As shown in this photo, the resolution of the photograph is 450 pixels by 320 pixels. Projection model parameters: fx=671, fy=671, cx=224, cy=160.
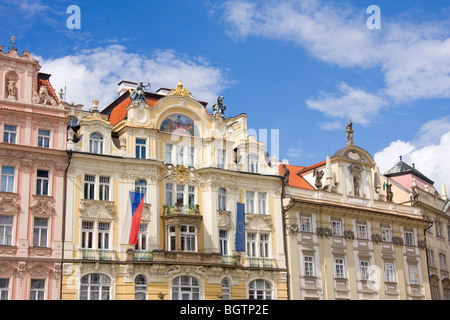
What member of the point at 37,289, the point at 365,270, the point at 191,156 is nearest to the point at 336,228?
the point at 365,270

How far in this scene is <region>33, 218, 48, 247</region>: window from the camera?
43188 mm

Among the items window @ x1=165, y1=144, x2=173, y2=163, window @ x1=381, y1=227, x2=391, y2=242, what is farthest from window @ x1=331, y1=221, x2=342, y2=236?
window @ x1=165, y1=144, x2=173, y2=163

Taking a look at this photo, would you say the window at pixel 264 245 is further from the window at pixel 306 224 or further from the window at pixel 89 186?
the window at pixel 89 186

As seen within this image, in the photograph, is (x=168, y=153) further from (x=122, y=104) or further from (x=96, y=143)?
(x=122, y=104)

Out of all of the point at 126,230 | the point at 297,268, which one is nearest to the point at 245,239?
the point at 297,268

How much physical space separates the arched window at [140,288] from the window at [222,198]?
27.7ft

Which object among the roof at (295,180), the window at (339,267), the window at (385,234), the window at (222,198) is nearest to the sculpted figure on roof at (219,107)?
the window at (222,198)

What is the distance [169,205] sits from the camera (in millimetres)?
48188

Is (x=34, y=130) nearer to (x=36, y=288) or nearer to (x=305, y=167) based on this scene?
(x=36, y=288)

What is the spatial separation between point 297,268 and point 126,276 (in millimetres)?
13966

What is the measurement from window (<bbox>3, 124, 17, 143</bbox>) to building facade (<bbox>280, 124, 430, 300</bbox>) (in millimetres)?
21121

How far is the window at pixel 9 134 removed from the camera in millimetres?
44000

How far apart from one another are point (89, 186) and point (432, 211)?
121 ft

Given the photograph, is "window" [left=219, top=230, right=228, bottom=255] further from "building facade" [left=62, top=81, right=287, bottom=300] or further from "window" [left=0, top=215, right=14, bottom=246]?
"window" [left=0, top=215, right=14, bottom=246]
